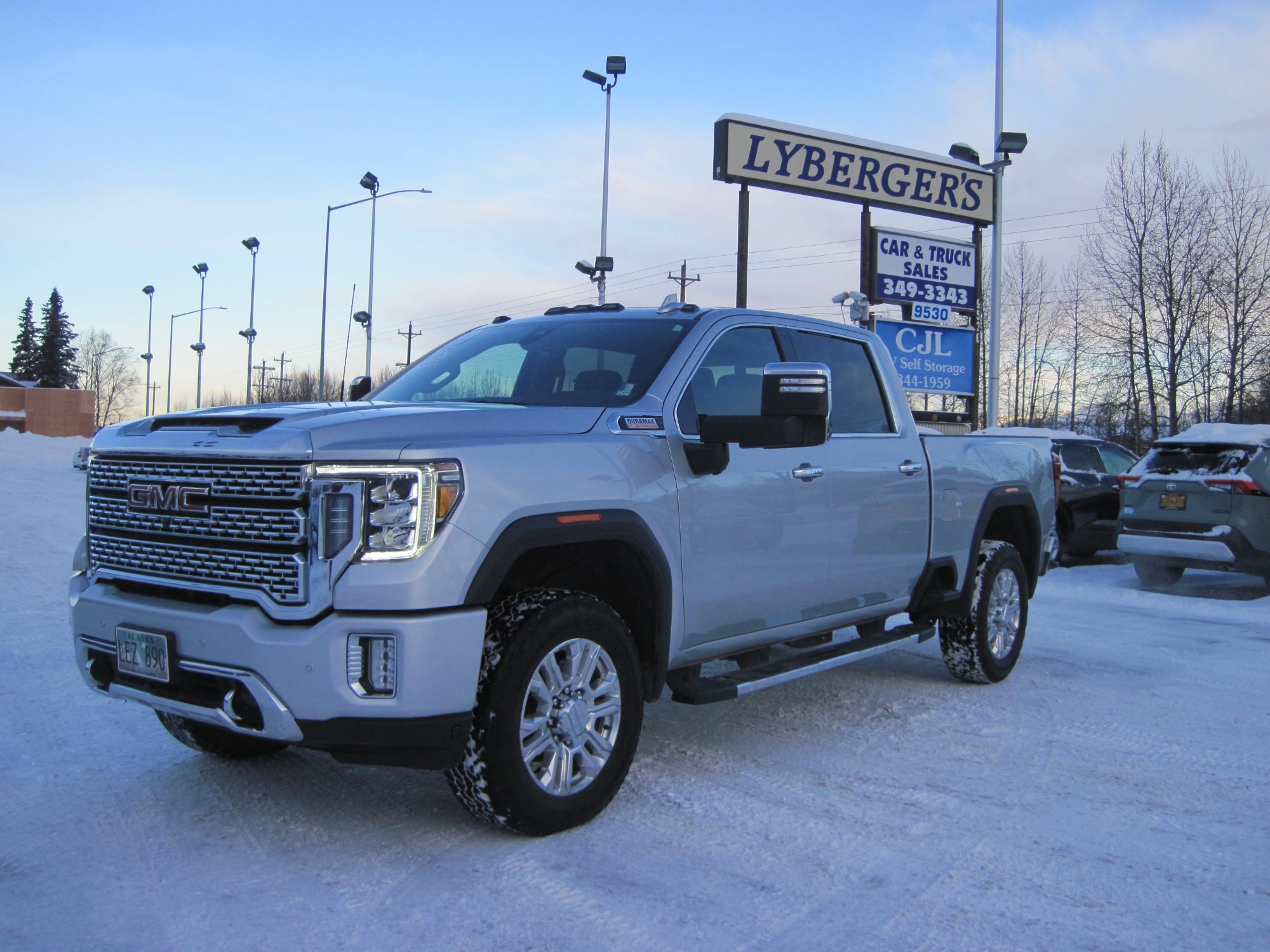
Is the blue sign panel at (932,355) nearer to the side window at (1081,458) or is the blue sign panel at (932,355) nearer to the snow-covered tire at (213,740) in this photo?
the side window at (1081,458)

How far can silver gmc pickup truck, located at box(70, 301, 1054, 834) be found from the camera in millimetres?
3508

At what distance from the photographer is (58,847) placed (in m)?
3.77

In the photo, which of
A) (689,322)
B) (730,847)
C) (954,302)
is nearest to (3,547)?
(689,322)

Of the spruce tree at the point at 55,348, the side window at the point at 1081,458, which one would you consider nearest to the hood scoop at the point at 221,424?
the side window at the point at 1081,458

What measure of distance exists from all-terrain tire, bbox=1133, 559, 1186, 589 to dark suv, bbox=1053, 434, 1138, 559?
118cm

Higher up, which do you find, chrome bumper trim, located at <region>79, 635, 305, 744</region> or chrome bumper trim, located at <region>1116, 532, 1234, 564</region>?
chrome bumper trim, located at <region>1116, 532, 1234, 564</region>

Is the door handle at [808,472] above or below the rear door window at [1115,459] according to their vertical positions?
below

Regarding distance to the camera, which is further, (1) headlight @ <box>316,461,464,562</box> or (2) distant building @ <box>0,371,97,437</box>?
(2) distant building @ <box>0,371,97,437</box>

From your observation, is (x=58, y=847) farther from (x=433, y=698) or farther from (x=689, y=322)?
(x=689, y=322)

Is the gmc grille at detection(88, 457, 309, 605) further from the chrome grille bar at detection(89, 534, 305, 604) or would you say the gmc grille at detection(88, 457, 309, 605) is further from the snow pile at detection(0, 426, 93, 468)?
the snow pile at detection(0, 426, 93, 468)

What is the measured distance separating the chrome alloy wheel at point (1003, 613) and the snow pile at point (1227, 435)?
198 inches

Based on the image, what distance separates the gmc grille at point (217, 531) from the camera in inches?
140

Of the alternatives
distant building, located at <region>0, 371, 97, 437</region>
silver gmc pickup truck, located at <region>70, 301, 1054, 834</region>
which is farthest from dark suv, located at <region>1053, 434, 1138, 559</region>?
distant building, located at <region>0, 371, 97, 437</region>

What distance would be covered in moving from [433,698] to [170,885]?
0.99m
